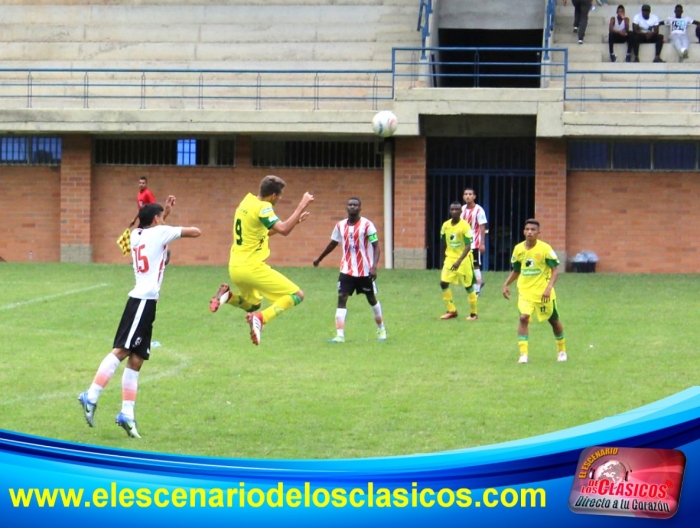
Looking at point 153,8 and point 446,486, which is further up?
point 153,8

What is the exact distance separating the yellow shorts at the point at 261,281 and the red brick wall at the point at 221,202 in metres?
18.0

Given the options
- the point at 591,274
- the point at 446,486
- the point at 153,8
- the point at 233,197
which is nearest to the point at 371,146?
the point at 233,197

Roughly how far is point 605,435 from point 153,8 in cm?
3428

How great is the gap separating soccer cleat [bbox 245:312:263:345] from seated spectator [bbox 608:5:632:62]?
862 inches

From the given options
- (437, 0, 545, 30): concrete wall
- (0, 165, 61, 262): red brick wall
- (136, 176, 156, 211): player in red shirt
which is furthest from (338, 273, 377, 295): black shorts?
(437, 0, 545, 30): concrete wall

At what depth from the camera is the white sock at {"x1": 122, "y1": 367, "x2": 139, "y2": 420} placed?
973 cm

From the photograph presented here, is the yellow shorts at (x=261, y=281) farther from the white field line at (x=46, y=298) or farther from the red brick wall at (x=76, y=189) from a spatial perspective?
the red brick wall at (x=76, y=189)

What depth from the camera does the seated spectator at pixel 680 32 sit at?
32344mm

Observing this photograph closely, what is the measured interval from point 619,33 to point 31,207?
1676 cm

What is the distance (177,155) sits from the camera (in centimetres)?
3206

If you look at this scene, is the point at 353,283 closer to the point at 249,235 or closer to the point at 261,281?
the point at 261,281

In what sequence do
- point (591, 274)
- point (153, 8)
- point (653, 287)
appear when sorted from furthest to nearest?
point (153, 8)
point (591, 274)
point (653, 287)

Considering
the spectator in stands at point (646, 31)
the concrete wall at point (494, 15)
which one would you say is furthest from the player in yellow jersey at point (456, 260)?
the concrete wall at point (494, 15)

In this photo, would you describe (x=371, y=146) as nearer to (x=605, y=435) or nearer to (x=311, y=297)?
(x=311, y=297)
